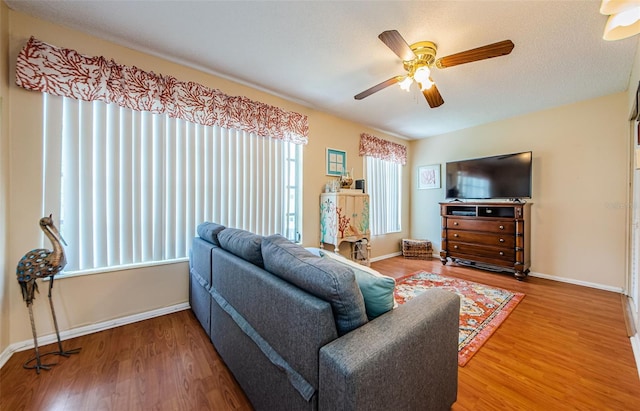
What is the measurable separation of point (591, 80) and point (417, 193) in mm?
2720

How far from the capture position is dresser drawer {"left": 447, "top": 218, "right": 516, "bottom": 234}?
333 cm

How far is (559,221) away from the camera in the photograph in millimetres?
3244

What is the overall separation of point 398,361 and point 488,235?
3451 mm

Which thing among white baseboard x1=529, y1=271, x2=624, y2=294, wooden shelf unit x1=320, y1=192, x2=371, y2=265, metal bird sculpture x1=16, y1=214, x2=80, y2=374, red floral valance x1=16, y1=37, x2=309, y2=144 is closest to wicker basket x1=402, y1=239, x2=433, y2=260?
wooden shelf unit x1=320, y1=192, x2=371, y2=265

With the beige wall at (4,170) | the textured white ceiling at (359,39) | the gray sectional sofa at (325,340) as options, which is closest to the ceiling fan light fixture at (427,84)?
the textured white ceiling at (359,39)

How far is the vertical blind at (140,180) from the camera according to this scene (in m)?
1.87

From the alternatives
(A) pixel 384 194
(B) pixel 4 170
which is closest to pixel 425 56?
(A) pixel 384 194

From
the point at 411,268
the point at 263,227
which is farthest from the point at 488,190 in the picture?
the point at 263,227

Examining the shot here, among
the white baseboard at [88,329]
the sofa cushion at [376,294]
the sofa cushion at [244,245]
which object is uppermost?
the sofa cushion at [244,245]

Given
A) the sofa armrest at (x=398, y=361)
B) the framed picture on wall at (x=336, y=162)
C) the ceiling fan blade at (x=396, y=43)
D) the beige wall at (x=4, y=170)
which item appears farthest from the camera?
the framed picture on wall at (x=336, y=162)

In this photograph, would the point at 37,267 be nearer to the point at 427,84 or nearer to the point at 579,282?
the point at 427,84

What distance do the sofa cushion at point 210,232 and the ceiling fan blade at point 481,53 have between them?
221cm

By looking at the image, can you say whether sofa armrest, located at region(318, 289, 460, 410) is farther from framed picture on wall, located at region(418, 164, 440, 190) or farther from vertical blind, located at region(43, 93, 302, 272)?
framed picture on wall, located at region(418, 164, 440, 190)

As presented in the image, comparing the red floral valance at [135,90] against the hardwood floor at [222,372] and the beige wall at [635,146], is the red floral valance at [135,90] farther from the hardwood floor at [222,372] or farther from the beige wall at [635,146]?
the beige wall at [635,146]
